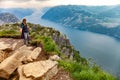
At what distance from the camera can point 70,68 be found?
1530 centimetres

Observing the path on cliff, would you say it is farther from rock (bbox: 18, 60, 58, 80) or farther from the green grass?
the green grass

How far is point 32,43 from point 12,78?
9.01 m

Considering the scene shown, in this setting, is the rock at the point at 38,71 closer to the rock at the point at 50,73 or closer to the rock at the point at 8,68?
the rock at the point at 50,73

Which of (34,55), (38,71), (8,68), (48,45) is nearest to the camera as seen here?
(38,71)

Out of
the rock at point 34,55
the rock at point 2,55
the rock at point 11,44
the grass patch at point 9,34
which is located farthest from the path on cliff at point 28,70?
the grass patch at point 9,34

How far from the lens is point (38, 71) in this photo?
42.8 ft

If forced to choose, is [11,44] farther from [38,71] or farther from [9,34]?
[38,71]

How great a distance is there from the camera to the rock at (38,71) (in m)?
12.5

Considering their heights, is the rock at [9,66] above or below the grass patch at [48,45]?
above

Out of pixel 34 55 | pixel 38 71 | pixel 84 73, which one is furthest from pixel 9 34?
pixel 84 73

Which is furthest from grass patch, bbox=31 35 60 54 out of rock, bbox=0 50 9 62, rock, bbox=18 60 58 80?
rock, bbox=18 60 58 80

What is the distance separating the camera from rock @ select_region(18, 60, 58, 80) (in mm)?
12469

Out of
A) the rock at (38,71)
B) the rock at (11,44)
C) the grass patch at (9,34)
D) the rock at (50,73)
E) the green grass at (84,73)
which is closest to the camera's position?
the rock at (38,71)

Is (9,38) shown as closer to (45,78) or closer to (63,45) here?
(45,78)
